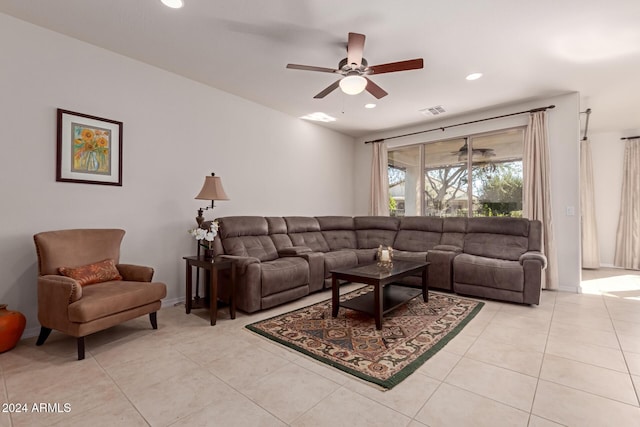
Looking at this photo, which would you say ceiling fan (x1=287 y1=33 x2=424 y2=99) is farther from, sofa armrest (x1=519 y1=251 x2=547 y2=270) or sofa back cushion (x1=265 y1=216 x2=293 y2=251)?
sofa armrest (x1=519 y1=251 x2=547 y2=270)

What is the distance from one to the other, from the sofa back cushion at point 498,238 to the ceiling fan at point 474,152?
1.28 metres

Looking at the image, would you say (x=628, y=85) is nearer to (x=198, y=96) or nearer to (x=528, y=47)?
(x=528, y=47)

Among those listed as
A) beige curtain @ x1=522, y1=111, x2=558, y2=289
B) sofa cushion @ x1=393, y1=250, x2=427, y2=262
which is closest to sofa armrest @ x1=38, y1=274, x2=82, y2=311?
sofa cushion @ x1=393, y1=250, x2=427, y2=262

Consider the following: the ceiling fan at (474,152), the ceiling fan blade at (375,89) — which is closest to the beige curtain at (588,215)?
the ceiling fan at (474,152)

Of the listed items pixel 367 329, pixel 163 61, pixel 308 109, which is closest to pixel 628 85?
pixel 308 109

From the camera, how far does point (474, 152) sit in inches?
207

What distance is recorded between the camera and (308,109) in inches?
193

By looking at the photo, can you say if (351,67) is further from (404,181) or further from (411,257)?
(404,181)

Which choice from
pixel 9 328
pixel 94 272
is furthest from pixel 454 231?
pixel 9 328

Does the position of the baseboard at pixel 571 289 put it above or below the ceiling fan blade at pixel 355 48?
below

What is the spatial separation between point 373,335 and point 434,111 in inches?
157

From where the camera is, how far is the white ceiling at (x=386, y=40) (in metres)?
2.46

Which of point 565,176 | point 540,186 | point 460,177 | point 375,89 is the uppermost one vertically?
point 375,89

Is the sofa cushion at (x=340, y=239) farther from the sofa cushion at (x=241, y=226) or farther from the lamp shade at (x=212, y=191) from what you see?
the lamp shade at (x=212, y=191)
